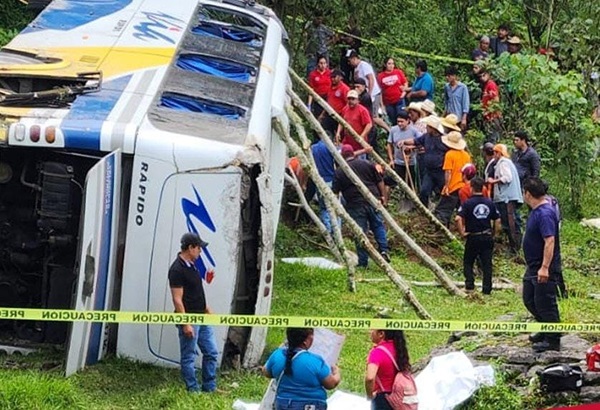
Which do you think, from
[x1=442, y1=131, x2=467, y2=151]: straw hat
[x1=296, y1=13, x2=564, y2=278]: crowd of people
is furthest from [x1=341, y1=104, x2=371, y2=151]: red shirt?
[x1=442, y1=131, x2=467, y2=151]: straw hat

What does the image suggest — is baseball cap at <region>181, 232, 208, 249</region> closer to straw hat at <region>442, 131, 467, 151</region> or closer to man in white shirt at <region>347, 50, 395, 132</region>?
straw hat at <region>442, 131, 467, 151</region>

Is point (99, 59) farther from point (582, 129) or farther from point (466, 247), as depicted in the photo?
point (582, 129)

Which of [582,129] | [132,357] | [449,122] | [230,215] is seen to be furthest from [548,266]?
[582,129]

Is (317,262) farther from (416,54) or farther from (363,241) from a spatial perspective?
(416,54)

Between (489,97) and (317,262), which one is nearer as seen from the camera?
(317,262)

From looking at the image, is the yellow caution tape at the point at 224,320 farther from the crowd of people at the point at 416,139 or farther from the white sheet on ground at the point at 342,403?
the crowd of people at the point at 416,139

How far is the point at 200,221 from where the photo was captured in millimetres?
8422

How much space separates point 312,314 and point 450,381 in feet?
10.4

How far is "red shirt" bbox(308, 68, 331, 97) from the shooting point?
1683 centimetres

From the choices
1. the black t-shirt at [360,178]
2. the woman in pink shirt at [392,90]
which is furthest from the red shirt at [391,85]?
the black t-shirt at [360,178]

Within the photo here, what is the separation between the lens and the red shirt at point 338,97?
1644 cm

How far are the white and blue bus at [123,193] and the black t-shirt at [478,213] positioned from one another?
3.26 m

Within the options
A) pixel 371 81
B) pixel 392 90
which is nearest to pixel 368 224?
pixel 371 81

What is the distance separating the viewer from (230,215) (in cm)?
845
